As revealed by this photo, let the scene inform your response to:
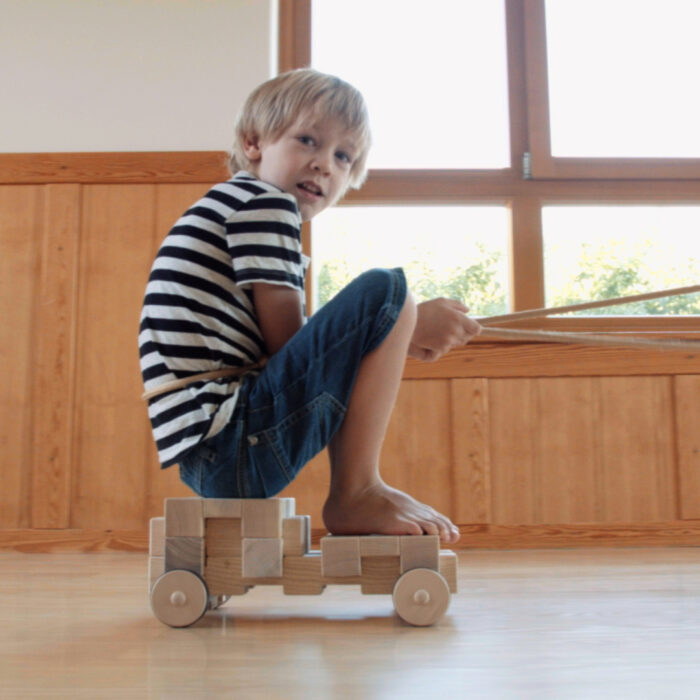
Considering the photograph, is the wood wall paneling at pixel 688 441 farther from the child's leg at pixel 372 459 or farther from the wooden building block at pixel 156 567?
the wooden building block at pixel 156 567

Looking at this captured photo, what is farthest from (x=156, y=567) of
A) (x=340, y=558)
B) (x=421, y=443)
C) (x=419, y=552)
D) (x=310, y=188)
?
(x=421, y=443)

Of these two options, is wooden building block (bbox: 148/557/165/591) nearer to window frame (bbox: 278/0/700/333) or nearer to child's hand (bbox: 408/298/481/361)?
child's hand (bbox: 408/298/481/361)

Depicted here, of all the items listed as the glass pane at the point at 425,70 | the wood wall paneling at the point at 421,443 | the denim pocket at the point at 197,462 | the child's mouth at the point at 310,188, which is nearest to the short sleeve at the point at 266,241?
the child's mouth at the point at 310,188

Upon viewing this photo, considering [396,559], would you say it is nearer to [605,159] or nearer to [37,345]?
[37,345]

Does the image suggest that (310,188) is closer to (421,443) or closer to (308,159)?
(308,159)

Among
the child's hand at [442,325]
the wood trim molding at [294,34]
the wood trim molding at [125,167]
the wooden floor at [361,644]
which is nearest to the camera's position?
the wooden floor at [361,644]

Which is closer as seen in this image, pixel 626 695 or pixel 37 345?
pixel 626 695

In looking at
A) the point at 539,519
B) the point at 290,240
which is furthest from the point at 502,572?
the point at 290,240

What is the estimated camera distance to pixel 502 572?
164 centimetres

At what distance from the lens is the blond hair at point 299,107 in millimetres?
1269

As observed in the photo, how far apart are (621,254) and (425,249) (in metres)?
0.61

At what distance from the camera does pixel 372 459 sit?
113cm

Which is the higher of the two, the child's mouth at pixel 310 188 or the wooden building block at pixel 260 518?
the child's mouth at pixel 310 188

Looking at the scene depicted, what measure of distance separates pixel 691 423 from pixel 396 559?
59.4 inches
